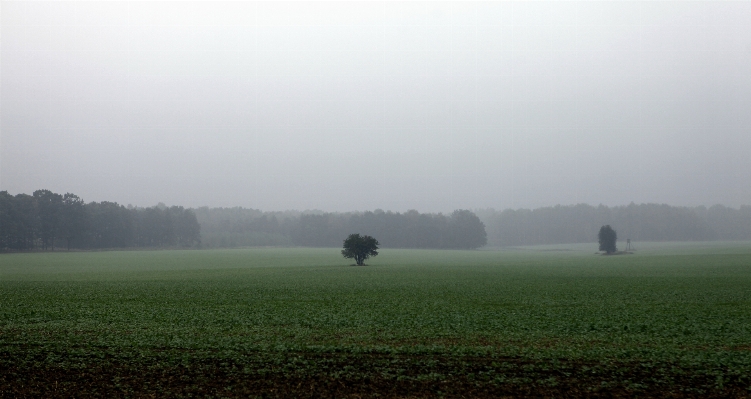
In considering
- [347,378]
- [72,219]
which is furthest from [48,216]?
[347,378]

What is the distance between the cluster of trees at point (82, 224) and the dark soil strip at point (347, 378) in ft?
436

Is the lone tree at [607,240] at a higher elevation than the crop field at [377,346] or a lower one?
higher

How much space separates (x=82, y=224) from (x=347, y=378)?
152 meters

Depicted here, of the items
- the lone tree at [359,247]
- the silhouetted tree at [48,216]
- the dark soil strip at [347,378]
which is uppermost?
the silhouetted tree at [48,216]

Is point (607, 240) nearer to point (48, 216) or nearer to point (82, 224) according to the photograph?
point (82, 224)

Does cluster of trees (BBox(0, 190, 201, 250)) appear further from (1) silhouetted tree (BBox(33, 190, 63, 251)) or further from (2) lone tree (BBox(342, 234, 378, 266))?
(2) lone tree (BBox(342, 234, 378, 266))

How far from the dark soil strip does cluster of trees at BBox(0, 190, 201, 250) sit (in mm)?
132762

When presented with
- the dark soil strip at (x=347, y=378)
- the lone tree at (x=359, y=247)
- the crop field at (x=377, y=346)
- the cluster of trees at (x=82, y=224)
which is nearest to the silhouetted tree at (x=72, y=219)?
the cluster of trees at (x=82, y=224)

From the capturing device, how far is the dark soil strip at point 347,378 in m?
13.3

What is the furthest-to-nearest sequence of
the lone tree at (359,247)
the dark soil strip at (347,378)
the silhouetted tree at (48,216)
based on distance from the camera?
1. the silhouetted tree at (48,216)
2. the lone tree at (359,247)
3. the dark soil strip at (347,378)

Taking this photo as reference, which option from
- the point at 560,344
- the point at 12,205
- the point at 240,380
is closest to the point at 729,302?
the point at 560,344

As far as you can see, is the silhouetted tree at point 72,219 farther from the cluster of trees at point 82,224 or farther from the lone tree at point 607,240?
the lone tree at point 607,240

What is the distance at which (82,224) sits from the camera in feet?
477

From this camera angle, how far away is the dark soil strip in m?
13.3
